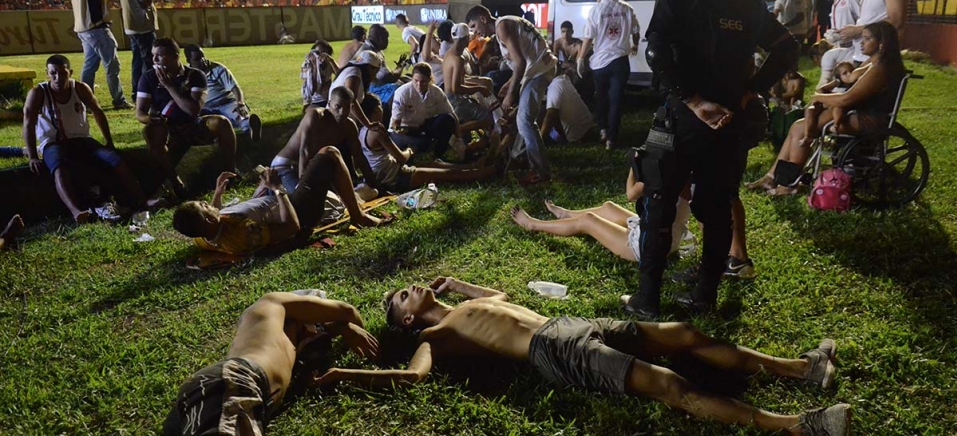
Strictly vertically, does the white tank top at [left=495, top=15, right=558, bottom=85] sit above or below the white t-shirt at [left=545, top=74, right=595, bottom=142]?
above

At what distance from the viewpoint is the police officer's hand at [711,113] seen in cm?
321

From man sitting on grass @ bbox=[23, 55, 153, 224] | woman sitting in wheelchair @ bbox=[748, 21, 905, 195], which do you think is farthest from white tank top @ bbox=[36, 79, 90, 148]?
woman sitting in wheelchair @ bbox=[748, 21, 905, 195]

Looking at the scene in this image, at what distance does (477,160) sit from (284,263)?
3.34 meters

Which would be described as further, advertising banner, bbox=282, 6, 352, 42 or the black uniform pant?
advertising banner, bbox=282, 6, 352, 42

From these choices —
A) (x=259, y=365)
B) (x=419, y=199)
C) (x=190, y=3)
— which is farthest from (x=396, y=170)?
(x=190, y=3)

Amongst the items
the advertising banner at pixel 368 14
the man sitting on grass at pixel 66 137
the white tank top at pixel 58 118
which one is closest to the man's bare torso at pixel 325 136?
the man sitting on grass at pixel 66 137

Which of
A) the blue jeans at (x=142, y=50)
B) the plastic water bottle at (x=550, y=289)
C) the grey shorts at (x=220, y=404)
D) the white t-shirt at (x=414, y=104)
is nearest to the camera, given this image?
the grey shorts at (x=220, y=404)

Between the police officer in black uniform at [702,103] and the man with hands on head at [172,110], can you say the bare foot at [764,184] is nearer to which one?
the police officer in black uniform at [702,103]

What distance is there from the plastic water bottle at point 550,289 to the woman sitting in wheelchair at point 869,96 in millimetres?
2760

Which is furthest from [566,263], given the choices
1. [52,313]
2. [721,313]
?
[52,313]

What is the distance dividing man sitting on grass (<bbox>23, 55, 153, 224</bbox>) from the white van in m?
→ 6.46

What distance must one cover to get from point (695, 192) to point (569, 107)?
4.78 m

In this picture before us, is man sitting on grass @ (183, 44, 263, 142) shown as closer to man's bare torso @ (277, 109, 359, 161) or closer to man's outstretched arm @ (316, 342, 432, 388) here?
man's bare torso @ (277, 109, 359, 161)

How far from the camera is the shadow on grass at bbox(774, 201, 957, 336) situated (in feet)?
12.6
